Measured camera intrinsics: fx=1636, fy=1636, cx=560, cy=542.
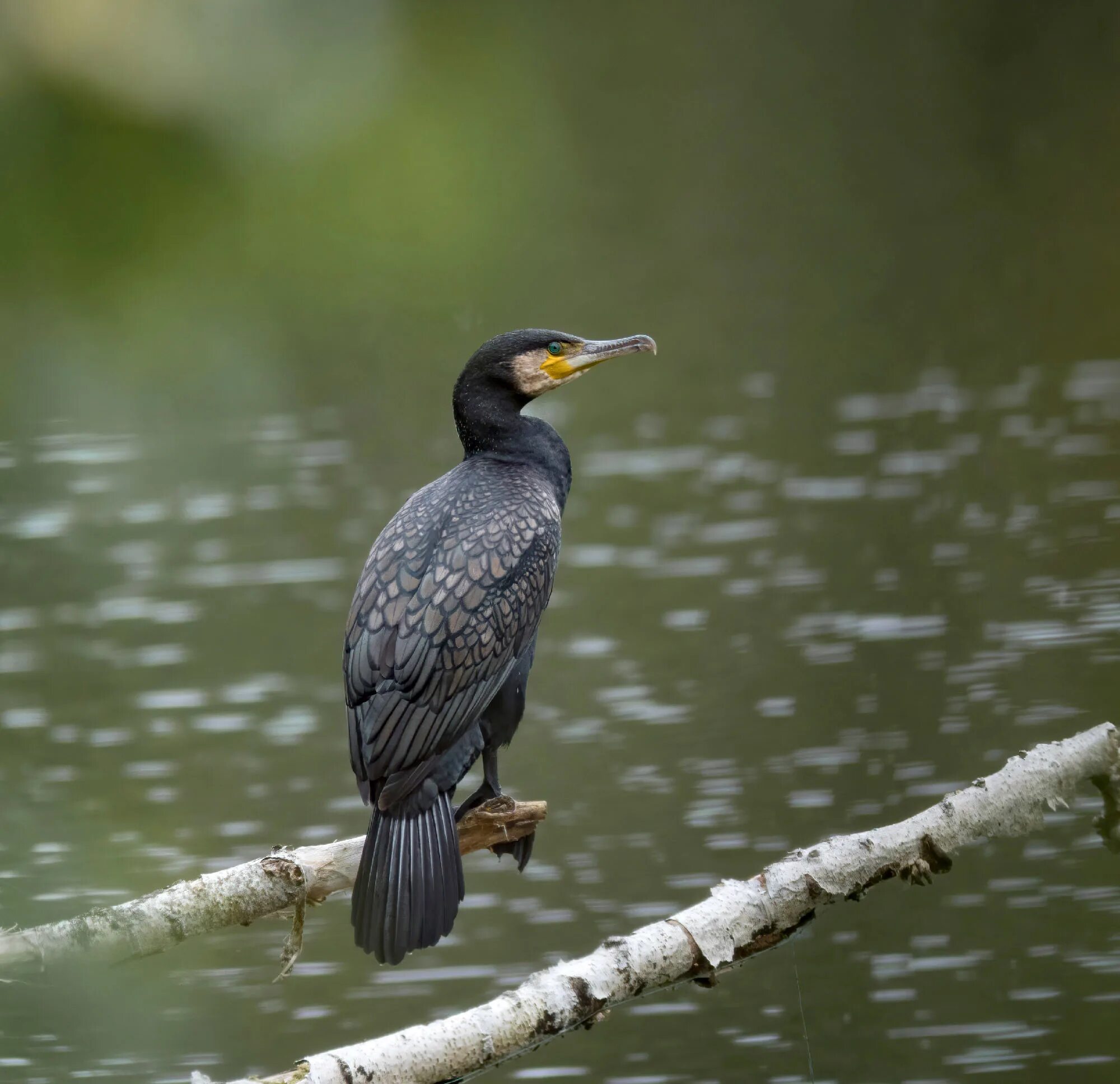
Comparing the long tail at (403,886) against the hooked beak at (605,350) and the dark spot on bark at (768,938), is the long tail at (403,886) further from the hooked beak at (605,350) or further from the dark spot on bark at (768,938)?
the hooked beak at (605,350)

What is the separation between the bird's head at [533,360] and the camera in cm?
317

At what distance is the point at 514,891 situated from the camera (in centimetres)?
463

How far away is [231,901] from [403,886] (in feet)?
0.84

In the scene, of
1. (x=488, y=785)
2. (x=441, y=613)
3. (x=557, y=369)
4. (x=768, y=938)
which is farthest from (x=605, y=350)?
(x=768, y=938)

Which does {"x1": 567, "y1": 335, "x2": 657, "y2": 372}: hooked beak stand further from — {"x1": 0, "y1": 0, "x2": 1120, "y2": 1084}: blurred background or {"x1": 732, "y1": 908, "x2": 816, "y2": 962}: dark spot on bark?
{"x1": 732, "y1": 908, "x2": 816, "y2": 962}: dark spot on bark

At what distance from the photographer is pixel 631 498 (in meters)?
7.75

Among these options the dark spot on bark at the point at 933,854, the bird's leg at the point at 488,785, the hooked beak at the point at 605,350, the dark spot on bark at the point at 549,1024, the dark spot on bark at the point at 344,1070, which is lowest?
the dark spot on bark at the point at 344,1070

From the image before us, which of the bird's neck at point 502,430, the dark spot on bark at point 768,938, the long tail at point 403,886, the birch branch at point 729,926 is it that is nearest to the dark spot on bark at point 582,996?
the birch branch at point 729,926

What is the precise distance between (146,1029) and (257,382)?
1.39 ft

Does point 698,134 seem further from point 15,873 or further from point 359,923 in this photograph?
point 15,873

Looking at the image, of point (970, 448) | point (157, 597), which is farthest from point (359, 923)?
point (970, 448)

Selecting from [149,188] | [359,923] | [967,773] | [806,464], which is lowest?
[359,923]

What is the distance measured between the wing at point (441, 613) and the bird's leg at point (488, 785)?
0.18 metres

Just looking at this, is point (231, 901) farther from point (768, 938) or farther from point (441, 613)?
point (768, 938)
